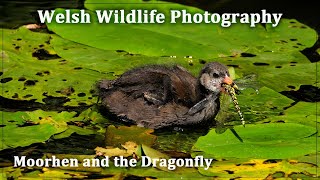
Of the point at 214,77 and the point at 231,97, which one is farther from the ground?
the point at 214,77

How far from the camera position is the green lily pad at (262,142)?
20.5 feet

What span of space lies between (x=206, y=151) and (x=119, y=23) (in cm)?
269

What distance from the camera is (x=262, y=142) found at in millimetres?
6406

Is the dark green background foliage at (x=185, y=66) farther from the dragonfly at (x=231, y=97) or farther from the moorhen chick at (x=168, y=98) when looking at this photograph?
the moorhen chick at (x=168, y=98)

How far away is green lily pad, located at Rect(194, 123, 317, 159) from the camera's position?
6242mm

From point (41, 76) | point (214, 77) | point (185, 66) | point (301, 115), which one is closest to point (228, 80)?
point (214, 77)

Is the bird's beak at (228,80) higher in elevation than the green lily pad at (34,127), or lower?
higher

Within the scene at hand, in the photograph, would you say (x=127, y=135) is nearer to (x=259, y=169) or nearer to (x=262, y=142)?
(x=262, y=142)

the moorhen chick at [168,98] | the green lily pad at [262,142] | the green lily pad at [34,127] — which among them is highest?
the moorhen chick at [168,98]

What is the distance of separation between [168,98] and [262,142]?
882 mm

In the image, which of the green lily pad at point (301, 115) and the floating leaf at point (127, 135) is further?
the green lily pad at point (301, 115)

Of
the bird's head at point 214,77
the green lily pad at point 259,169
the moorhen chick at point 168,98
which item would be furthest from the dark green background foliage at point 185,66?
the bird's head at point 214,77

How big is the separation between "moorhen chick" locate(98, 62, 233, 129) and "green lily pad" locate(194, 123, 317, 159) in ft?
1.18

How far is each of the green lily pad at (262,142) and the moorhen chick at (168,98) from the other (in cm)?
36
